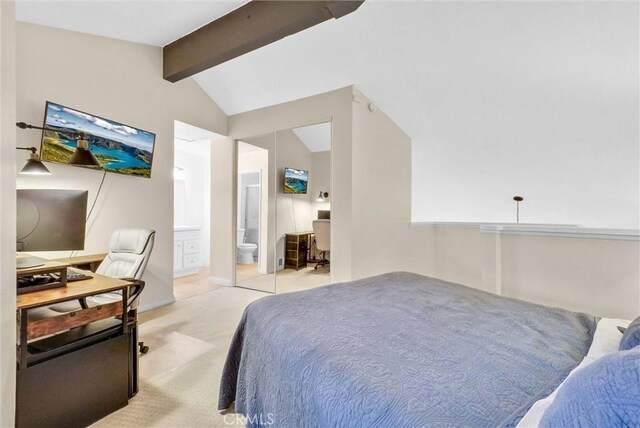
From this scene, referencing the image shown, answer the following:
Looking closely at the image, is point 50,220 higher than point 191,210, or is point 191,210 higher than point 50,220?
point 191,210

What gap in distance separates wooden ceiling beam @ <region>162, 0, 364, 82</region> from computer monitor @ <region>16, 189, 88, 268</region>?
1.89 m

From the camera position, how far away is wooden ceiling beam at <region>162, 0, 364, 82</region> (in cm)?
233

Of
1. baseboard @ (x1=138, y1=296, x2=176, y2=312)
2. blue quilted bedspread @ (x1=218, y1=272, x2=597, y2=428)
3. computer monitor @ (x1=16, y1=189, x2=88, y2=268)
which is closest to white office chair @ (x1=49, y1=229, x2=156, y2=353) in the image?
computer monitor @ (x1=16, y1=189, x2=88, y2=268)

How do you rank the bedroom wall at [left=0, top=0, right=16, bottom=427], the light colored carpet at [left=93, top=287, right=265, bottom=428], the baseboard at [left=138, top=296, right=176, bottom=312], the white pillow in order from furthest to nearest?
the baseboard at [left=138, top=296, right=176, bottom=312]
the light colored carpet at [left=93, top=287, right=265, bottom=428]
the bedroom wall at [left=0, top=0, right=16, bottom=427]
the white pillow

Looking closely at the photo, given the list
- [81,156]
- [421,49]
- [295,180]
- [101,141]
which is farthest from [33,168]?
[421,49]

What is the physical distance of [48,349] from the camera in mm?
1492

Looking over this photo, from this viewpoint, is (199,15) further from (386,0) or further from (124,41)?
(386,0)

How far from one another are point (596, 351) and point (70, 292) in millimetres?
2367

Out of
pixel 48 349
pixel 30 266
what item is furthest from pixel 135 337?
pixel 30 266

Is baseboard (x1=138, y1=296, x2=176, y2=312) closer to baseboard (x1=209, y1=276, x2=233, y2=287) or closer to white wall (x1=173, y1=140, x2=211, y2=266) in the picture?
baseboard (x1=209, y1=276, x2=233, y2=287)

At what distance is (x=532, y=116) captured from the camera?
11.0 ft

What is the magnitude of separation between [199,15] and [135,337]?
115 inches

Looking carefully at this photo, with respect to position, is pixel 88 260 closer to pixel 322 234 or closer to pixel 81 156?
pixel 81 156

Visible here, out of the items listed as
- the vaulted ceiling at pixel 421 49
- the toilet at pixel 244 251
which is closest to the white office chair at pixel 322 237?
the toilet at pixel 244 251
